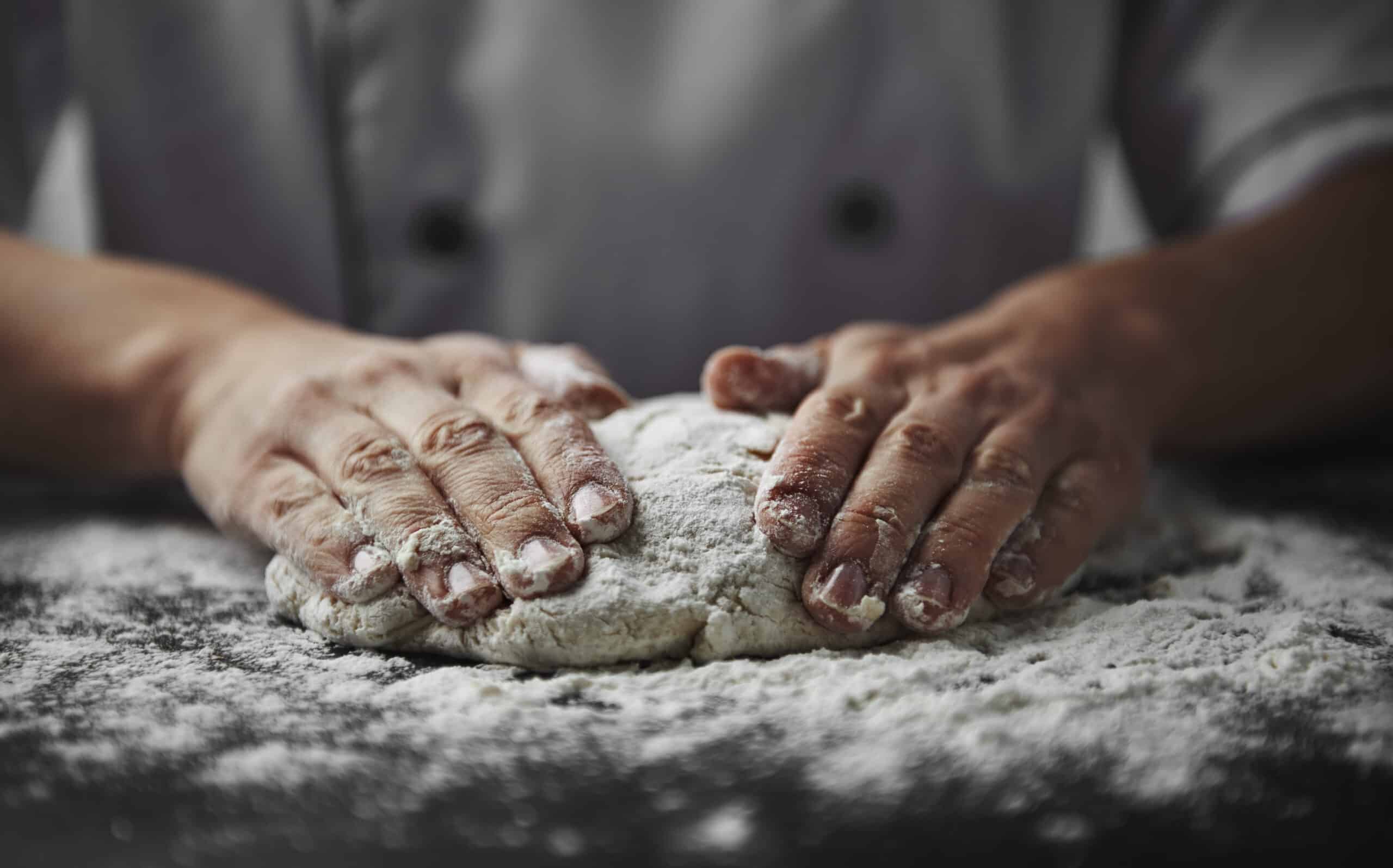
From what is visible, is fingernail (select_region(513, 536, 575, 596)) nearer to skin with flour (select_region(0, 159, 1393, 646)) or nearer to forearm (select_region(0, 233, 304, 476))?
skin with flour (select_region(0, 159, 1393, 646))

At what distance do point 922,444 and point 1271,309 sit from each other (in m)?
0.79

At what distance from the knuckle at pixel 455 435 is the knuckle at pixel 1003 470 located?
442 millimetres

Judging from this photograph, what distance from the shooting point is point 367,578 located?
2.76ft

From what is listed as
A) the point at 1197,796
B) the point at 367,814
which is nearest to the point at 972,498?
the point at 1197,796

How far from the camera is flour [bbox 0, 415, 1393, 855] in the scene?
636mm

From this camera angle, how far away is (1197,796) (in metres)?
0.63

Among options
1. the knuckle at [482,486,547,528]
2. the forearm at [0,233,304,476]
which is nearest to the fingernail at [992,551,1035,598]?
the knuckle at [482,486,547,528]

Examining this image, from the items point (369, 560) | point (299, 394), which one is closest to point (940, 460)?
point (369, 560)

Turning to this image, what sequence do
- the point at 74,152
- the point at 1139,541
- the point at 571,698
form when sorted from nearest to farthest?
the point at 571,698 < the point at 1139,541 < the point at 74,152

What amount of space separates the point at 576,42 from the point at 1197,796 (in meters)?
1.19

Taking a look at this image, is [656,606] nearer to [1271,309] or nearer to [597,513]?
[597,513]

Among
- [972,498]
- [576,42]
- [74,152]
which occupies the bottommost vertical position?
[972,498]

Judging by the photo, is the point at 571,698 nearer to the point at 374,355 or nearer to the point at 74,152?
the point at 374,355

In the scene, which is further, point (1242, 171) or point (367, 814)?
point (1242, 171)
